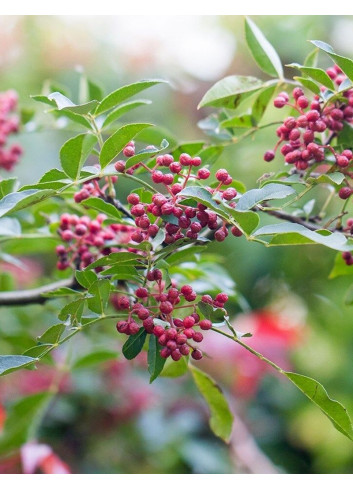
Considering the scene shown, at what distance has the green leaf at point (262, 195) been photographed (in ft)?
2.21

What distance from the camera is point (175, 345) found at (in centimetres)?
69

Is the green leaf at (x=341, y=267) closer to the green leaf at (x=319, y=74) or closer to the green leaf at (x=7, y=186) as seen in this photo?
the green leaf at (x=319, y=74)

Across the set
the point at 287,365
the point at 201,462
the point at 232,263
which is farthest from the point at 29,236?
the point at 287,365

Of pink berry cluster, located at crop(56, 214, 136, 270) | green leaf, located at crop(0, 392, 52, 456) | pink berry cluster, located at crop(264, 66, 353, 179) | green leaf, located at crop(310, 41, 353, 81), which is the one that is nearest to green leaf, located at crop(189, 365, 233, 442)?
pink berry cluster, located at crop(56, 214, 136, 270)

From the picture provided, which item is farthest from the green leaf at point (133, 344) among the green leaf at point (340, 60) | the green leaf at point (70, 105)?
the green leaf at point (340, 60)

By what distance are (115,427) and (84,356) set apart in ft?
2.06

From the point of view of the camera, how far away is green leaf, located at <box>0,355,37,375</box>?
669 mm

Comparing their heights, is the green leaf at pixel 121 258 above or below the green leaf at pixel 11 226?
above

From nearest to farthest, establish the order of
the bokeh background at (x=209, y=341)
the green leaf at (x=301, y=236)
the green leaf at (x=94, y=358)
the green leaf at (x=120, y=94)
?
the green leaf at (x=301, y=236), the green leaf at (x=120, y=94), the green leaf at (x=94, y=358), the bokeh background at (x=209, y=341)

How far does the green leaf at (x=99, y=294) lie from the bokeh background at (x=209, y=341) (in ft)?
1.95

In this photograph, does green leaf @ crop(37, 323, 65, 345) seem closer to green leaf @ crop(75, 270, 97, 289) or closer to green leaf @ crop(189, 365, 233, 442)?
green leaf @ crop(75, 270, 97, 289)

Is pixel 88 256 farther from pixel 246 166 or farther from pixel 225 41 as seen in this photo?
pixel 225 41

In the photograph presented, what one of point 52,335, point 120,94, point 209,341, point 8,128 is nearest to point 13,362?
point 52,335

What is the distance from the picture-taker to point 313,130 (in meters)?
0.76
